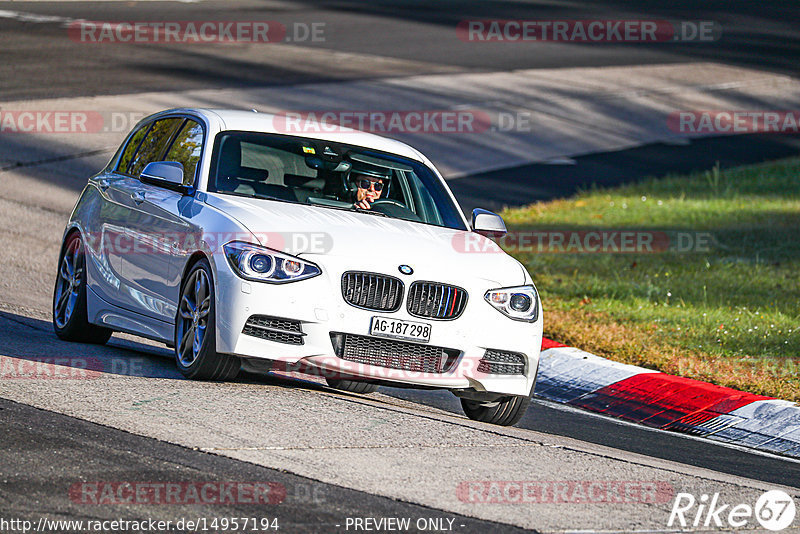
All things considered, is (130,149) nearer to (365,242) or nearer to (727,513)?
(365,242)

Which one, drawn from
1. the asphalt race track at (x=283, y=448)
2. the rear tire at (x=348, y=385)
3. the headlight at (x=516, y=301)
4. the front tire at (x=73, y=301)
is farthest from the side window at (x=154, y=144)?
the headlight at (x=516, y=301)

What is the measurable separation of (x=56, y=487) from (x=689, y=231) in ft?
38.7

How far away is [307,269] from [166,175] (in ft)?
4.61

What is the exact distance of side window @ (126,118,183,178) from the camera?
9383 millimetres

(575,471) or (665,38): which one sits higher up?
(665,38)

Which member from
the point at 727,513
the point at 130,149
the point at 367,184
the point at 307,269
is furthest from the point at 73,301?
the point at 727,513

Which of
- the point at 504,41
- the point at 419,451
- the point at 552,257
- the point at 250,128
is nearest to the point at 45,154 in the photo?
the point at 552,257

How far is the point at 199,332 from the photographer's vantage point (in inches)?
301

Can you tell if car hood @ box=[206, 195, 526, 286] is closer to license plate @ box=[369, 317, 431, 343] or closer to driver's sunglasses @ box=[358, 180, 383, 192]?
license plate @ box=[369, 317, 431, 343]

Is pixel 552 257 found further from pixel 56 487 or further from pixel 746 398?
pixel 56 487

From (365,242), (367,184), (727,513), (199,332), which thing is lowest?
(727,513)

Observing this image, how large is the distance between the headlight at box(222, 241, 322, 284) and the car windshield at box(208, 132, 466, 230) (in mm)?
941

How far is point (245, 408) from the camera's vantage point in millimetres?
6957

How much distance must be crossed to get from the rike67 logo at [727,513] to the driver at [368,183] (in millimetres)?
3251
